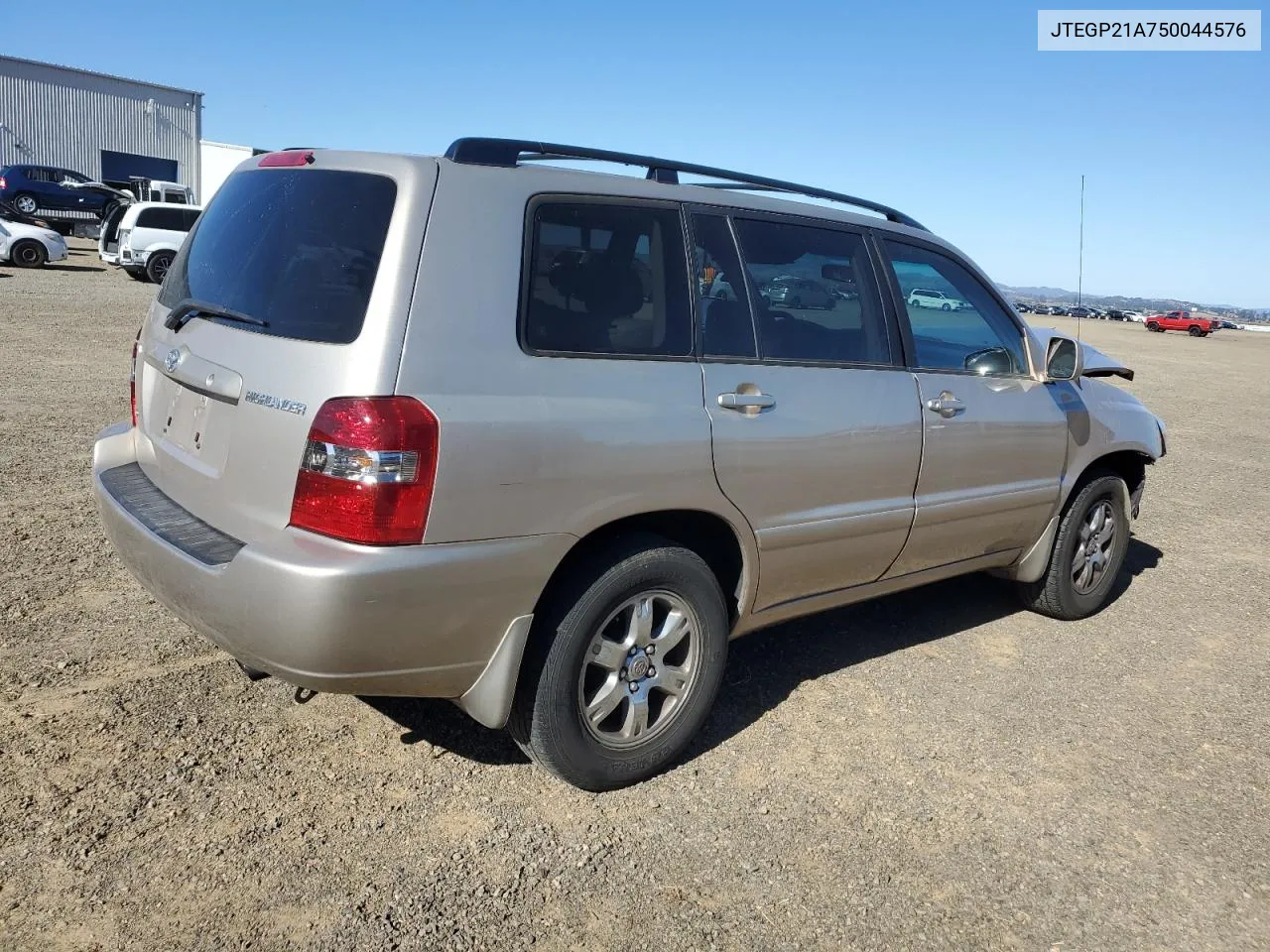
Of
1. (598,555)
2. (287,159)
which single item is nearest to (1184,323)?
(598,555)

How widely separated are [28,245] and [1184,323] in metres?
49.7

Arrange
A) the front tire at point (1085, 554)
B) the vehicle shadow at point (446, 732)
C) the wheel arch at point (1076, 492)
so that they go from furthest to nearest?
the front tire at point (1085, 554) < the wheel arch at point (1076, 492) < the vehicle shadow at point (446, 732)

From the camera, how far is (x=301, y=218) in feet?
10.1

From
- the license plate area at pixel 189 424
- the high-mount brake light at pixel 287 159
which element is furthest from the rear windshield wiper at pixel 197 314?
the high-mount brake light at pixel 287 159

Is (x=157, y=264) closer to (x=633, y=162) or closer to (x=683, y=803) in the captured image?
(x=633, y=162)

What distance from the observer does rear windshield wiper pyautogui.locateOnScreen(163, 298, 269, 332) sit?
10.1 feet

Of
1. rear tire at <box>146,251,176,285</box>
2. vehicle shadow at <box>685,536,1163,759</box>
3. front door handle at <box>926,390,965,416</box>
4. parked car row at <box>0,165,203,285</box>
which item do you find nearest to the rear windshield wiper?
vehicle shadow at <box>685,536,1163,759</box>

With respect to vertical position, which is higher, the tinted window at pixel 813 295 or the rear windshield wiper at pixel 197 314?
the tinted window at pixel 813 295

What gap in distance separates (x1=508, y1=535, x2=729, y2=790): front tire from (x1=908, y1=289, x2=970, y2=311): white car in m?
1.59

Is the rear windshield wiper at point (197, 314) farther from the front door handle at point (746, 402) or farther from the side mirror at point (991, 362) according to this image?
the side mirror at point (991, 362)

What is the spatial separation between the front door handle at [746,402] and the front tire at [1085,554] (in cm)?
228

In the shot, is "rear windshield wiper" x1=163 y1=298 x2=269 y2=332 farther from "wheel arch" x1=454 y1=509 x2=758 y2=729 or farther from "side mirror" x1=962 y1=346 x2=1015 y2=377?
"side mirror" x1=962 y1=346 x2=1015 y2=377

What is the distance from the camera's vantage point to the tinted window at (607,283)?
121 inches

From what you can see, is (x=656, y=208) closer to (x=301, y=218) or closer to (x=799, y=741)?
(x=301, y=218)
